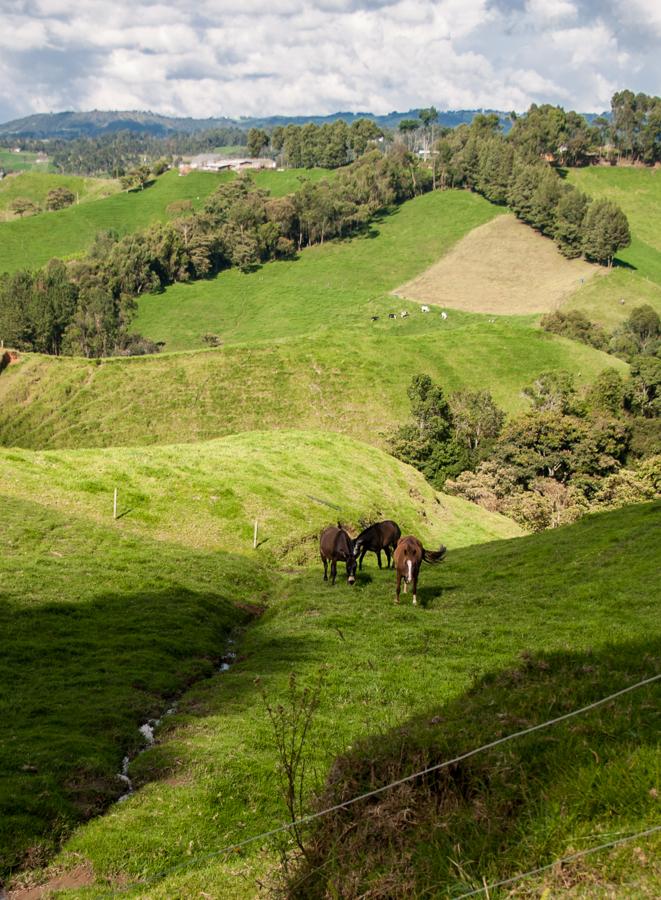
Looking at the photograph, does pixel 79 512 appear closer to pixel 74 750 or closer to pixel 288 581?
pixel 288 581

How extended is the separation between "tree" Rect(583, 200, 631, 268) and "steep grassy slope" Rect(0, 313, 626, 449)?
58.2 metres

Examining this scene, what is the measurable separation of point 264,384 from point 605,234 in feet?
378

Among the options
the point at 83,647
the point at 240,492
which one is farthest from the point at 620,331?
the point at 83,647

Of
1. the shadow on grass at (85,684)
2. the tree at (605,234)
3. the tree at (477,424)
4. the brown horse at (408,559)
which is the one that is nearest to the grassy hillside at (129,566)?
the shadow on grass at (85,684)

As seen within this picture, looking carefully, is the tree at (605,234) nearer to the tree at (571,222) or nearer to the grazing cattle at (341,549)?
the tree at (571,222)

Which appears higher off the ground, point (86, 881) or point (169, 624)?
point (86, 881)

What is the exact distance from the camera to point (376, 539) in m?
35.1

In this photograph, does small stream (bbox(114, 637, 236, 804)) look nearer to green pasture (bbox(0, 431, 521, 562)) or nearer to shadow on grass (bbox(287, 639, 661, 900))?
shadow on grass (bbox(287, 639, 661, 900))

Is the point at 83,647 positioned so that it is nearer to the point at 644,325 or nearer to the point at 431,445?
the point at 431,445

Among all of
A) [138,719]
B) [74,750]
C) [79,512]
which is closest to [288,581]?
[79,512]

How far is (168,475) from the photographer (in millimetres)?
49406

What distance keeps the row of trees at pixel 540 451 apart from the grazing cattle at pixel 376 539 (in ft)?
118

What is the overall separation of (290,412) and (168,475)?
229ft

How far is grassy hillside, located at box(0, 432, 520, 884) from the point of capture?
1659cm
